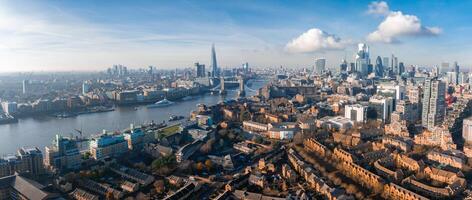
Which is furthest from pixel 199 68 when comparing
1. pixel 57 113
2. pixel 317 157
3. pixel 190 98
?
pixel 317 157

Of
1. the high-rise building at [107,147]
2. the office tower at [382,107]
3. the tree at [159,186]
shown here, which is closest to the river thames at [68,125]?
the high-rise building at [107,147]

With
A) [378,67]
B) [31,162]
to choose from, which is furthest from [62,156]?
[378,67]

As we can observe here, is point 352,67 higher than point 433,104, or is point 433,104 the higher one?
point 352,67

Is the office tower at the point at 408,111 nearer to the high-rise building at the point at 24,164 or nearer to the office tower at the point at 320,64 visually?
the high-rise building at the point at 24,164

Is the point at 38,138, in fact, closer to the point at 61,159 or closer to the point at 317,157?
the point at 61,159

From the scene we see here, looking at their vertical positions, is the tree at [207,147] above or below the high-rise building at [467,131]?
below

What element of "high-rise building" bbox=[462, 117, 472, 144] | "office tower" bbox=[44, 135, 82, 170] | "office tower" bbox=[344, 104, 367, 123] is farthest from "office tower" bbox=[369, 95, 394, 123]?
"office tower" bbox=[44, 135, 82, 170]

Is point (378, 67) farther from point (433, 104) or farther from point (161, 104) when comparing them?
point (433, 104)

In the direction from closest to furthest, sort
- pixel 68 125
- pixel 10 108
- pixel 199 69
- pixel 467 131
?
pixel 467 131, pixel 68 125, pixel 10 108, pixel 199 69
